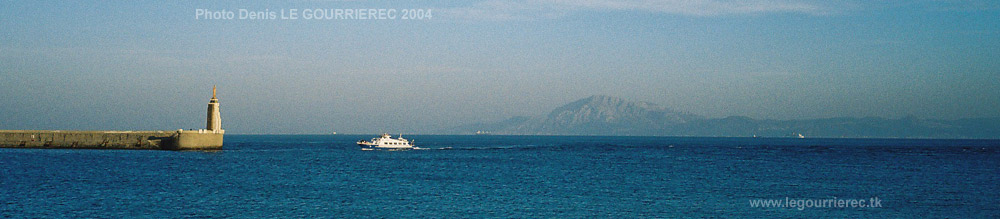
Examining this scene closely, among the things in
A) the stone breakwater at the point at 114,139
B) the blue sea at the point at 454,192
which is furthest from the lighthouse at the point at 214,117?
the blue sea at the point at 454,192

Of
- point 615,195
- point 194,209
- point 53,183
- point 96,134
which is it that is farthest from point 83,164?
point 615,195

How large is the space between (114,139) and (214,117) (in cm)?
1326

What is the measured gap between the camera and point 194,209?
39.1 meters

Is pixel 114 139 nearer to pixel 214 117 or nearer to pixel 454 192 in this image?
pixel 214 117

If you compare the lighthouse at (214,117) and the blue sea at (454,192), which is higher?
the lighthouse at (214,117)

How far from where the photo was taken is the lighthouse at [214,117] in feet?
331

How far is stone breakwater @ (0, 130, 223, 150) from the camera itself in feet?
327

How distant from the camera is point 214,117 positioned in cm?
10200

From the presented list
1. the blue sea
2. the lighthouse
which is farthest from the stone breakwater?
the blue sea

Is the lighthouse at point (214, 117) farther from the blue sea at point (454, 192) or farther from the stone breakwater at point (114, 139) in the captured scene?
the blue sea at point (454, 192)

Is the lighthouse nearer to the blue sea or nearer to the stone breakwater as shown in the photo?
the stone breakwater

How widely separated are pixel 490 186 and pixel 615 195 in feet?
32.6

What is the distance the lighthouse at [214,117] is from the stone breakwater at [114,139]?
0.80m

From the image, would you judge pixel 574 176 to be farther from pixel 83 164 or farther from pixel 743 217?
pixel 83 164
